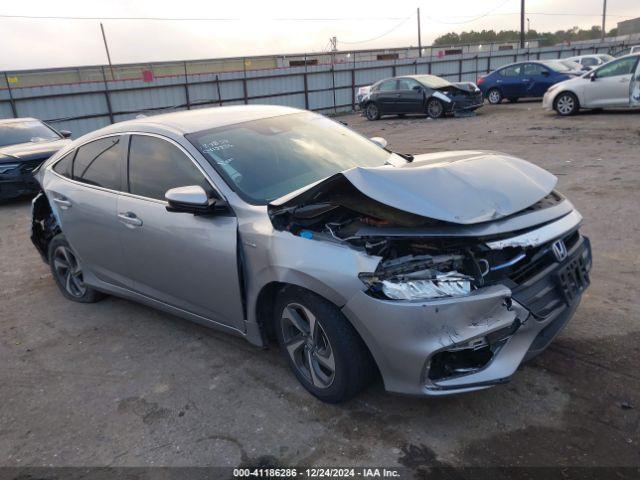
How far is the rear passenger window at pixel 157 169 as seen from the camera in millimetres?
3592

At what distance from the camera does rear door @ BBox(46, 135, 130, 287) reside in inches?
163

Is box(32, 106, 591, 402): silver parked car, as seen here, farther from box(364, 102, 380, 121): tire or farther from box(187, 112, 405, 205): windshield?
box(364, 102, 380, 121): tire

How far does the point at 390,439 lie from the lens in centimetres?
276

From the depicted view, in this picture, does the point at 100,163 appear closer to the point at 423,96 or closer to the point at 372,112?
the point at 423,96

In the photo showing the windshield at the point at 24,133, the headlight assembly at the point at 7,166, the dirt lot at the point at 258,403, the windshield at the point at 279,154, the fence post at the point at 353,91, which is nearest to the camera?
the dirt lot at the point at 258,403

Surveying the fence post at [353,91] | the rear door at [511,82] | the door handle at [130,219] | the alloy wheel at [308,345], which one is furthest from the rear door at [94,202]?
the fence post at [353,91]

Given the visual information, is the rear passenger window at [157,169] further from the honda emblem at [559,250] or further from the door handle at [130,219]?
the honda emblem at [559,250]

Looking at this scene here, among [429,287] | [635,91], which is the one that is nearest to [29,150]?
[429,287]

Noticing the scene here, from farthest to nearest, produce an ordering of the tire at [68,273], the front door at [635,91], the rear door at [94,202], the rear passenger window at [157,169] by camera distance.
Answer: the front door at [635,91], the tire at [68,273], the rear door at [94,202], the rear passenger window at [157,169]

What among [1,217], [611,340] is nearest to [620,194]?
[611,340]

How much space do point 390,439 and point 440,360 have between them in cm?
51

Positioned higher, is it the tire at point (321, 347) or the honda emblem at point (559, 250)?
the honda emblem at point (559, 250)

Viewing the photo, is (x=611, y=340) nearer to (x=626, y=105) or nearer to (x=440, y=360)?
(x=440, y=360)

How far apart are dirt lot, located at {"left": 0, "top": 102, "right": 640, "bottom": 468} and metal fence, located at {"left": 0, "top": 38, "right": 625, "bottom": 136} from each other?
1473 centimetres
